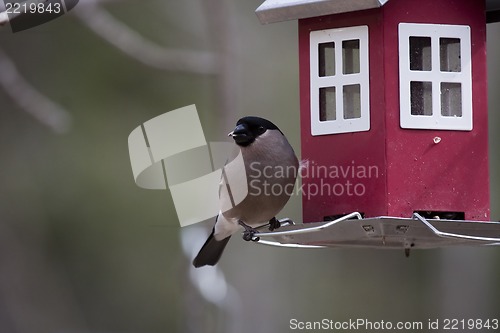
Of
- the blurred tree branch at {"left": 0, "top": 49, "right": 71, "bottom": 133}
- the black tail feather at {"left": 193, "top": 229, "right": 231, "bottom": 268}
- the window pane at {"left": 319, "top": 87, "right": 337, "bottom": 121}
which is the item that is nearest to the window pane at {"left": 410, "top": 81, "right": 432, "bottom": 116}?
the window pane at {"left": 319, "top": 87, "right": 337, "bottom": 121}

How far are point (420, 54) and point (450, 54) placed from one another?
13cm

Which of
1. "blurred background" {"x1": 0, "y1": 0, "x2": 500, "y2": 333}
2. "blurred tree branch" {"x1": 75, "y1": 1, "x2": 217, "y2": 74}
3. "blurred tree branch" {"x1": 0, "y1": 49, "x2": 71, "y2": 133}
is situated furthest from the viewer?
"blurred background" {"x1": 0, "y1": 0, "x2": 500, "y2": 333}

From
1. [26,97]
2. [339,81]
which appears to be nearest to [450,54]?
[339,81]

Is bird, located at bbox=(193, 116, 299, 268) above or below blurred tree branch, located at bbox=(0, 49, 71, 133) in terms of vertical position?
below

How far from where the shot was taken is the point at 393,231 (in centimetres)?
381

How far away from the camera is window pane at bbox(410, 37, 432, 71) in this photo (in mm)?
4191

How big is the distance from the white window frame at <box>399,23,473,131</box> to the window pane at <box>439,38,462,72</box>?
0.06 ft

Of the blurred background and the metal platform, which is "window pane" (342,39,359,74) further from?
the blurred background

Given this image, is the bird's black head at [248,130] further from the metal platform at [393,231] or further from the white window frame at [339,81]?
the metal platform at [393,231]

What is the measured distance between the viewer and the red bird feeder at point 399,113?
4.12 meters

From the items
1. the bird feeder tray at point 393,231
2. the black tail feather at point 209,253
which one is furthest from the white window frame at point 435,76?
the black tail feather at point 209,253

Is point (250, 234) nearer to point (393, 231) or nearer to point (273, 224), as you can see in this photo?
point (273, 224)

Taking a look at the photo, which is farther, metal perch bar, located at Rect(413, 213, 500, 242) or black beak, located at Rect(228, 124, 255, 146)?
black beak, located at Rect(228, 124, 255, 146)

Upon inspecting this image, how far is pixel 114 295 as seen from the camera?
823cm
